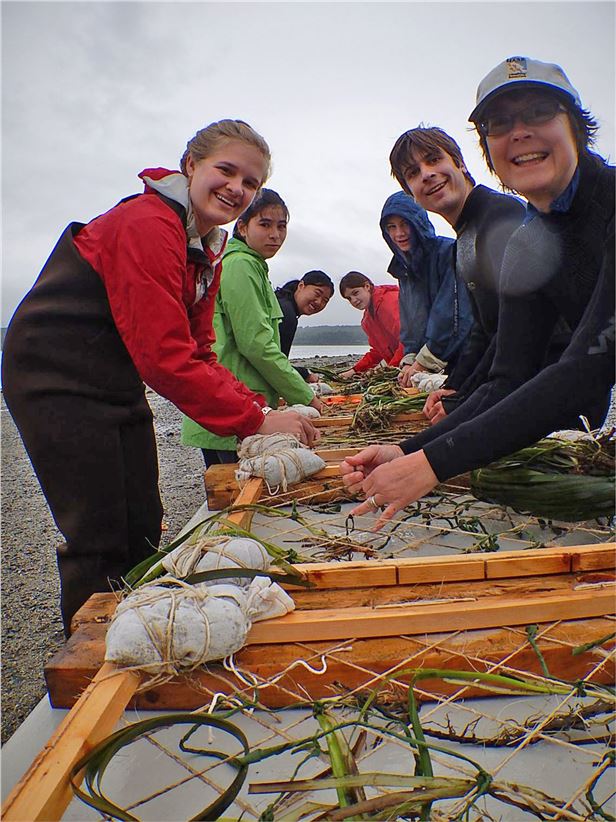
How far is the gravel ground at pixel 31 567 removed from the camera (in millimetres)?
2219

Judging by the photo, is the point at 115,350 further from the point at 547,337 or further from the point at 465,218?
the point at 465,218

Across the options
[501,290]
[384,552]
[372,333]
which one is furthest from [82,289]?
[372,333]

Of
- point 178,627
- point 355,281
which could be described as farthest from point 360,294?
point 178,627

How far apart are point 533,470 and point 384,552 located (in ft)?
1.77

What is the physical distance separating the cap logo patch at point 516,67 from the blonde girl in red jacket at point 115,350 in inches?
33.1

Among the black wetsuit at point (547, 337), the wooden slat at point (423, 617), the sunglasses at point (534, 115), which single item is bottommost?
the wooden slat at point (423, 617)

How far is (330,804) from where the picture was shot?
68 centimetres

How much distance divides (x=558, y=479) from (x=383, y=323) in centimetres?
482

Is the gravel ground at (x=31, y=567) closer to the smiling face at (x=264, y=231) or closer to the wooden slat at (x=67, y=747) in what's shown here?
the wooden slat at (x=67, y=747)

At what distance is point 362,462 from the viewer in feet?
5.14

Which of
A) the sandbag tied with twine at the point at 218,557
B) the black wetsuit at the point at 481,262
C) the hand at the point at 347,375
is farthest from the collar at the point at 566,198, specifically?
the hand at the point at 347,375

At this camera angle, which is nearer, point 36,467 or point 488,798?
point 488,798

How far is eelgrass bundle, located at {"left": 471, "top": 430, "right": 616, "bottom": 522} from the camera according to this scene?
1573 millimetres

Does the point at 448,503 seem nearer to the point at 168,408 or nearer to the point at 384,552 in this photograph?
the point at 384,552
